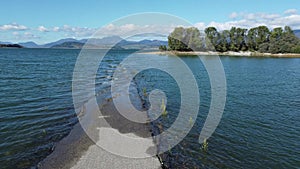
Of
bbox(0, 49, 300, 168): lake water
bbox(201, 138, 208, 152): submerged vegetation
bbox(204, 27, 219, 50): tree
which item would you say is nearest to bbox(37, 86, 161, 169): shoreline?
bbox(0, 49, 300, 168): lake water

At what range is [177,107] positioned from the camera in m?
18.7

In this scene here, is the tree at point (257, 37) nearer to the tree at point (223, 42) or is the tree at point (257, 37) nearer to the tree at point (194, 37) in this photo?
the tree at point (223, 42)

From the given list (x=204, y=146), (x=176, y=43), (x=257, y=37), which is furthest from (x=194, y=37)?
(x=204, y=146)

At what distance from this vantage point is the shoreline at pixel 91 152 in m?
9.29

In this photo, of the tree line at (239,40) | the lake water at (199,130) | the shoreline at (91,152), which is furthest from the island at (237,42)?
the shoreline at (91,152)

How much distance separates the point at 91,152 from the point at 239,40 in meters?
136

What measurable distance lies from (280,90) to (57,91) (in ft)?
88.5

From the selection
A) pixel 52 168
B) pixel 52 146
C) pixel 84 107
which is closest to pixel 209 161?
pixel 52 168

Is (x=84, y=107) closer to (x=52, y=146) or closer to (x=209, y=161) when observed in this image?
(x=52, y=146)

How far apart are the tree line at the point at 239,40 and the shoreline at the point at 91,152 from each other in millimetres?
103530

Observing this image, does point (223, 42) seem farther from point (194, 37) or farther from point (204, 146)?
point (204, 146)

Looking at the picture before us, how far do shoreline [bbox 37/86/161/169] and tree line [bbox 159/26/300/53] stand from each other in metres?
104

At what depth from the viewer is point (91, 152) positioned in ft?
34.0

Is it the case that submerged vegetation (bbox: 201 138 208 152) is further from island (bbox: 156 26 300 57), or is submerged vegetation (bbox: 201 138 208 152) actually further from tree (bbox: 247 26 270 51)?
tree (bbox: 247 26 270 51)
